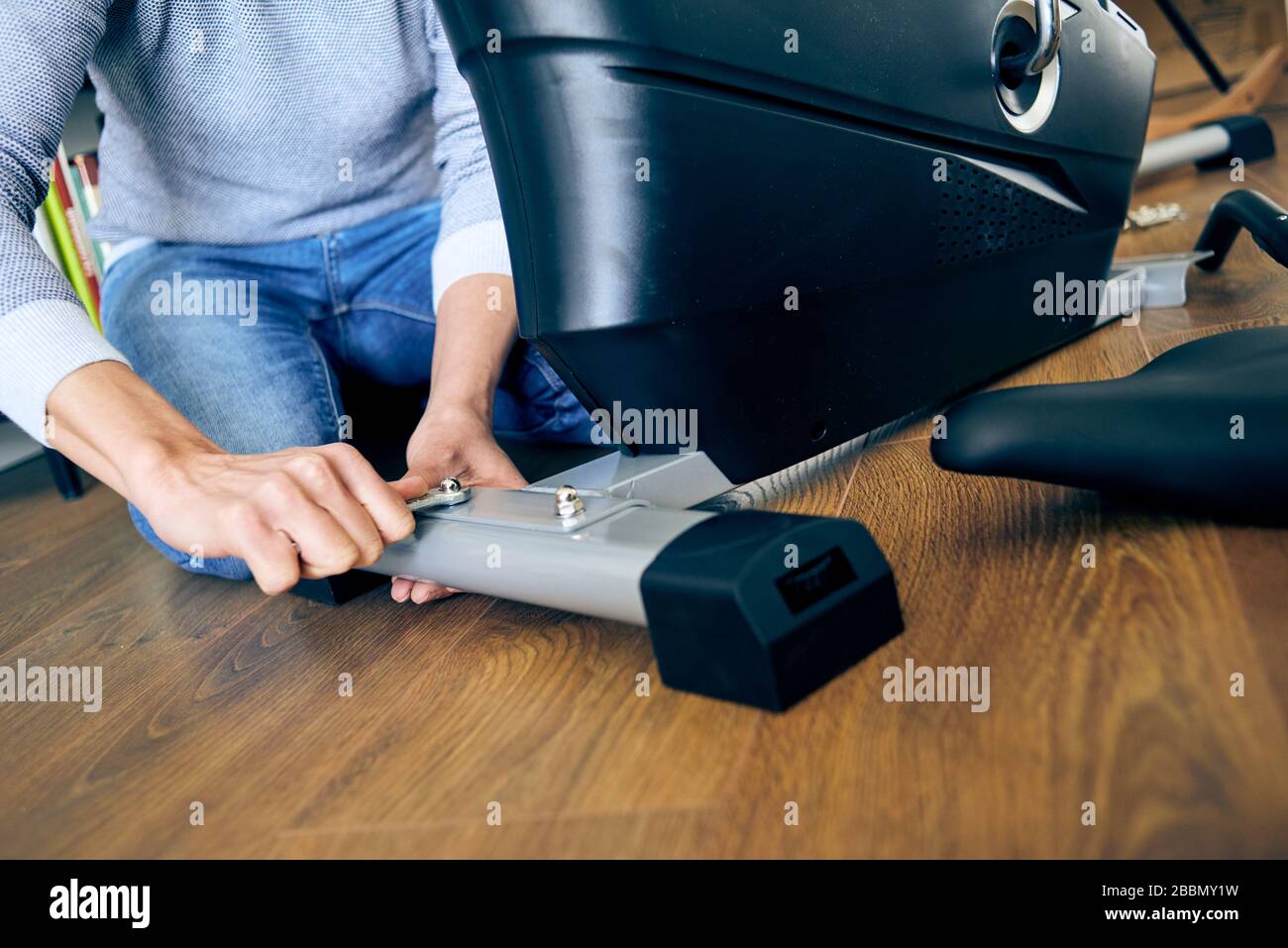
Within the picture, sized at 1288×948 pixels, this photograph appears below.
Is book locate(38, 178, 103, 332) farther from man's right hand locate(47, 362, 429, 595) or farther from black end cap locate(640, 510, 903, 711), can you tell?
black end cap locate(640, 510, 903, 711)

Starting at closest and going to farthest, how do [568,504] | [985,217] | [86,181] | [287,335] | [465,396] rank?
[568,504] < [985,217] < [465,396] < [287,335] < [86,181]

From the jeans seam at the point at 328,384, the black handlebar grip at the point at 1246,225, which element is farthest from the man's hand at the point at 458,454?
the black handlebar grip at the point at 1246,225

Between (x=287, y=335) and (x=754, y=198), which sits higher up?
(x=754, y=198)

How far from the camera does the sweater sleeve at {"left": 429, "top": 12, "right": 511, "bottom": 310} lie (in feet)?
3.69

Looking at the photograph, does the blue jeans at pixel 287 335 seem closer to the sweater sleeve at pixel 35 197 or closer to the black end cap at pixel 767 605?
the sweater sleeve at pixel 35 197

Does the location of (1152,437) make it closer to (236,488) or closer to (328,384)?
(236,488)

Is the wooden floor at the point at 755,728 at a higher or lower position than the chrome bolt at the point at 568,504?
lower

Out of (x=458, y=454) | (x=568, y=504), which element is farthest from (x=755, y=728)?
(x=458, y=454)

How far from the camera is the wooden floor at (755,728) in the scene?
420 mm

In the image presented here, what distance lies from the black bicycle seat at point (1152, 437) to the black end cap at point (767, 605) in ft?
0.39

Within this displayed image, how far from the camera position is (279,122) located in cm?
115

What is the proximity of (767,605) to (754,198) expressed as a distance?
32 cm

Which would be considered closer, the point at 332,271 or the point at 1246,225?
the point at 1246,225

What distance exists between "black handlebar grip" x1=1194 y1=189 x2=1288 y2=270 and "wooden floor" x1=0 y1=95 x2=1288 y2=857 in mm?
446
